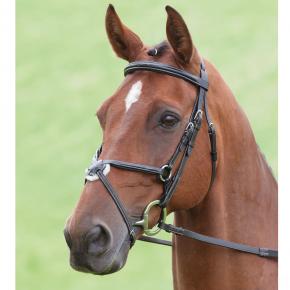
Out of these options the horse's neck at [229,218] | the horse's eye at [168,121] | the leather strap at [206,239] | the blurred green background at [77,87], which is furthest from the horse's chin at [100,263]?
the blurred green background at [77,87]

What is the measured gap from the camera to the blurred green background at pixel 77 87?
519 inches

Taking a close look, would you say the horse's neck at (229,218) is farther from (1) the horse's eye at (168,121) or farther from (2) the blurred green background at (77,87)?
(2) the blurred green background at (77,87)

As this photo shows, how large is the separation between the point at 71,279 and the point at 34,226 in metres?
1.83

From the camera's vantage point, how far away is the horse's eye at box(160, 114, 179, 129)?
14.2 feet

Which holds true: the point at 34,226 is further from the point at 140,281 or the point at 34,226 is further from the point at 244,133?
the point at 244,133

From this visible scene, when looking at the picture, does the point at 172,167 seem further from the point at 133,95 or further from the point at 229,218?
the point at 229,218

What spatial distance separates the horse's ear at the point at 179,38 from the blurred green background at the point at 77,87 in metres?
8.12

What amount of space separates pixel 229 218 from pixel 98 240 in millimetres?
993

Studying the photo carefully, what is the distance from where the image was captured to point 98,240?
404cm

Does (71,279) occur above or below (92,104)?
below
